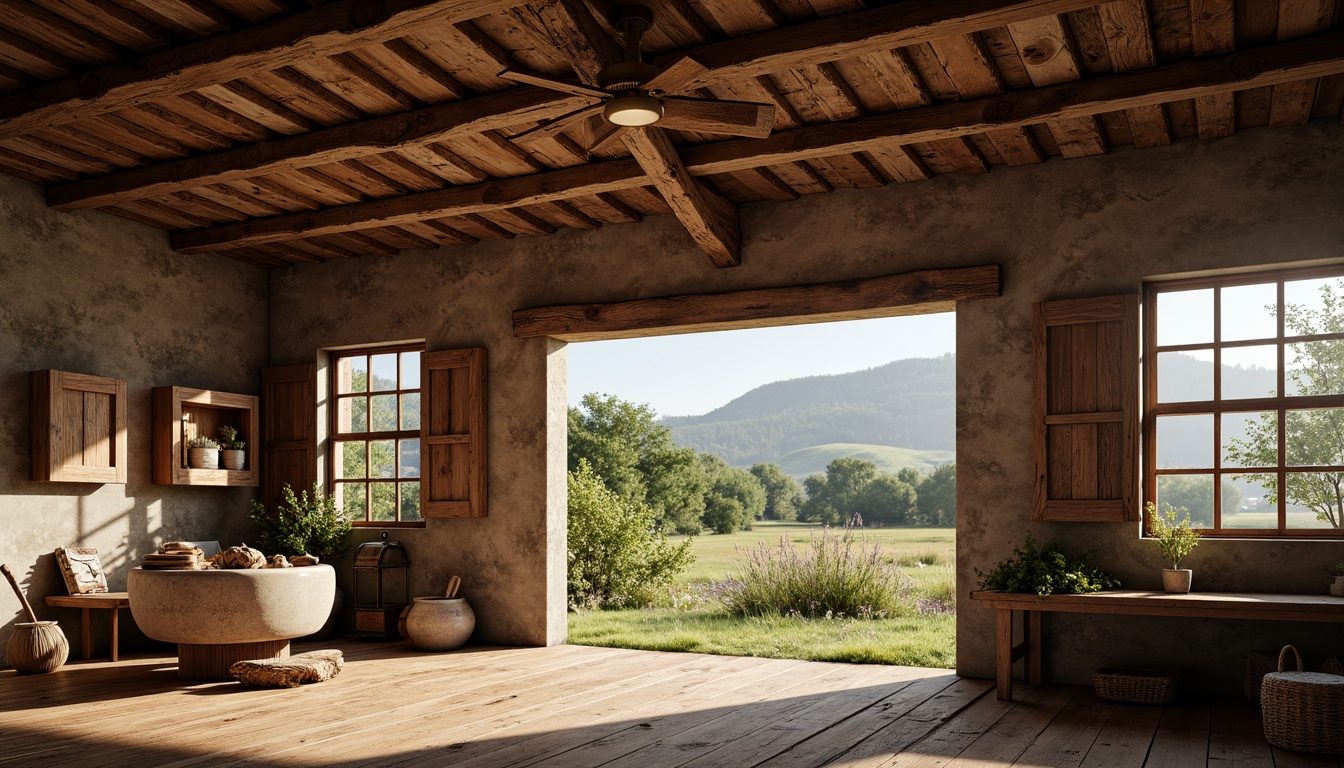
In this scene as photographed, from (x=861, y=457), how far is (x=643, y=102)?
3040 centimetres

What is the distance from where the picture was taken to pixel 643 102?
4117 millimetres

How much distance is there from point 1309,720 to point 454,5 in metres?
4.50

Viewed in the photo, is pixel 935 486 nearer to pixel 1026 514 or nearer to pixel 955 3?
pixel 1026 514

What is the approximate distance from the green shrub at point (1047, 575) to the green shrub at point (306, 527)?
495cm

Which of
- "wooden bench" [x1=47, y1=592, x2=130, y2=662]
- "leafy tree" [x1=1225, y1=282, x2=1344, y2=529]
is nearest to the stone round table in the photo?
"wooden bench" [x1=47, y1=592, x2=130, y2=662]

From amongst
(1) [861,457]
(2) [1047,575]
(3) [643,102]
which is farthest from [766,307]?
(1) [861,457]

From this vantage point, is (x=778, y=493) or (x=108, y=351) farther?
(x=778, y=493)

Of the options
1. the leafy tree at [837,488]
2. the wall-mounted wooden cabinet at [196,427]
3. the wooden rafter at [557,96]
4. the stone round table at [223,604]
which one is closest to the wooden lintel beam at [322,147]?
the wooden rafter at [557,96]

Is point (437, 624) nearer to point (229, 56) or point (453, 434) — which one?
point (453, 434)

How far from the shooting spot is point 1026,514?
5.86m

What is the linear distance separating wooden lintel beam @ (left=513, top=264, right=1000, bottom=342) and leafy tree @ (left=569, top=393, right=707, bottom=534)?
36.8 ft

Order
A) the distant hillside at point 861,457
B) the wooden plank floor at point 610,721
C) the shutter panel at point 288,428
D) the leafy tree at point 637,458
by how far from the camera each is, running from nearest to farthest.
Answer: the wooden plank floor at point 610,721
the shutter panel at point 288,428
the leafy tree at point 637,458
the distant hillside at point 861,457

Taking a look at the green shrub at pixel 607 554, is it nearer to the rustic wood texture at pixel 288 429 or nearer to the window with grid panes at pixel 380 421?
the window with grid panes at pixel 380 421

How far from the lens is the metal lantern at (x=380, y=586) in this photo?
7.57 meters
